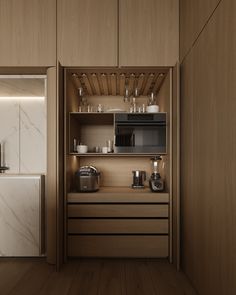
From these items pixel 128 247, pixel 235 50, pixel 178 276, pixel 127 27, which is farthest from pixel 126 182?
pixel 235 50

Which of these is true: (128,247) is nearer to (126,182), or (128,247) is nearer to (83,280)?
(83,280)

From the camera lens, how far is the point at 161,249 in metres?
2.72

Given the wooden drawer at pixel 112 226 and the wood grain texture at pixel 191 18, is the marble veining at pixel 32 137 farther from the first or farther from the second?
the wood grain texture at pixel 191 18

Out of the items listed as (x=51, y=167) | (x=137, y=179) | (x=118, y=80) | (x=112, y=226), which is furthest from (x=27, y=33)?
(x=112, y=226)

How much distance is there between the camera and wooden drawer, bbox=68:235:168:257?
273cm

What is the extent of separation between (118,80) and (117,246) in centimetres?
178

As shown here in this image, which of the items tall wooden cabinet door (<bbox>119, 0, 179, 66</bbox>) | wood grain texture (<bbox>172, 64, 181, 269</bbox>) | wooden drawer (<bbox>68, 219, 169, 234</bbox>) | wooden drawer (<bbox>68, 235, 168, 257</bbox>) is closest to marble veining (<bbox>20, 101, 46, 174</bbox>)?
wooden drawer (<bbox>68, 219, 169, 234</bbox>)

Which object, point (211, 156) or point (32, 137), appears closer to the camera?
point (211, 156)

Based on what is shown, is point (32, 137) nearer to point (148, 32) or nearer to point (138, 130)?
point (138, 130)

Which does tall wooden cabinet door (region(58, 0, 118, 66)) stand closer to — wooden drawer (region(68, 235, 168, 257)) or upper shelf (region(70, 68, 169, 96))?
upper shelf (region(70, 68, 169, 96))

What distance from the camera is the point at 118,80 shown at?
3.03m

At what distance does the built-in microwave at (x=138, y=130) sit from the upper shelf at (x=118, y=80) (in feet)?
1.35

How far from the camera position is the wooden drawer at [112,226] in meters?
2.73

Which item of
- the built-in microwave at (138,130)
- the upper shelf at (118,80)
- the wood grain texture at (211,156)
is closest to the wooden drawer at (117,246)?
the wood grain texture at (211,156)
